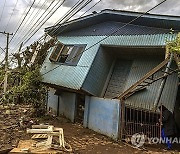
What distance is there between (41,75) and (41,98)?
1.88 m

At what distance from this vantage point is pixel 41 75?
1959 centimetres

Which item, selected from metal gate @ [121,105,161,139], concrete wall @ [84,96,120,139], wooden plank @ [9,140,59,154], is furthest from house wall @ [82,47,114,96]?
wooden plank @ [9,140,59,154]

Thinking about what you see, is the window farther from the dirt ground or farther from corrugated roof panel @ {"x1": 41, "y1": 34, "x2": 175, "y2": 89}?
the dirt ground

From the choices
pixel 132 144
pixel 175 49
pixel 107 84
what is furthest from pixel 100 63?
pixel 175 49

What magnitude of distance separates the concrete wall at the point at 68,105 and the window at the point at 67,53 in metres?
2.38

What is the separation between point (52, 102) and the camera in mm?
21328

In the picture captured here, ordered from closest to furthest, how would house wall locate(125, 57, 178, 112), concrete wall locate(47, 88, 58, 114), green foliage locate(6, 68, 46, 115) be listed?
1. house wall locate(125, 57, 178, 112)
2. green foliage locate(6, 68, 46, 115)
3. concrete wall locate(47, 88, 58, 114)

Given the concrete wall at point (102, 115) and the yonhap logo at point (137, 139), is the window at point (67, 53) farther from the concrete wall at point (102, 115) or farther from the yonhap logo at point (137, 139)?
the yonhap logo at point (137, 139)

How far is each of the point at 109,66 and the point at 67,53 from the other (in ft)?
12.0

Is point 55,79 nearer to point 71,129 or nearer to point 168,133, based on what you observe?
point 71,129

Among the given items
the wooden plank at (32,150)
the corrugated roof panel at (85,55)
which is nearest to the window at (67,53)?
the corrugated roof panel at (85,55)

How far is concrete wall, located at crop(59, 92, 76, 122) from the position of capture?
17094 millimetres

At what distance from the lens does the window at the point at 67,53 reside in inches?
660

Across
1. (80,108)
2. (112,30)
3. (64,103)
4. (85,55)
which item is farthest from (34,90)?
(112,30)
